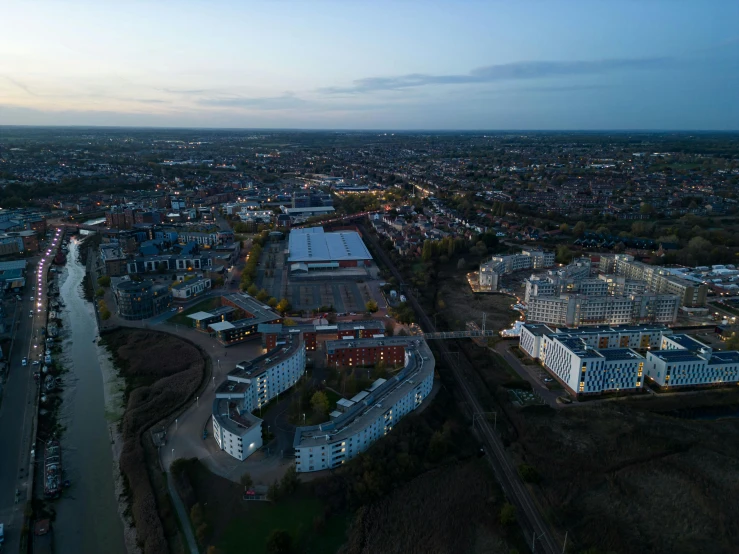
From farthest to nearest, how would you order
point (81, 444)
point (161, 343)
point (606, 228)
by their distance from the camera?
point (606, 228)
point (161, 343)
point (81, 444)

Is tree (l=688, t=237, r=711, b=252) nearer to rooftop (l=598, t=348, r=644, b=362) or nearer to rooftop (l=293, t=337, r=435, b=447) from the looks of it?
rooftop (l=598, t=348, r=644, b=362)

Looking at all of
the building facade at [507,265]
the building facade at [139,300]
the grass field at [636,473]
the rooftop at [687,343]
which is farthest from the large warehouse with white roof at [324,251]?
the grass field at [636,473]

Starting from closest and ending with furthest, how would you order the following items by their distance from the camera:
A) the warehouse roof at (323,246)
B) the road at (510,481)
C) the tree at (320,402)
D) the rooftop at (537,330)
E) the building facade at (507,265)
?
the road at (510,481) < the tree at (320,402) < the rooftop at (537,330) < the building facade at (507,265) < the warehouse roof at (323,246)

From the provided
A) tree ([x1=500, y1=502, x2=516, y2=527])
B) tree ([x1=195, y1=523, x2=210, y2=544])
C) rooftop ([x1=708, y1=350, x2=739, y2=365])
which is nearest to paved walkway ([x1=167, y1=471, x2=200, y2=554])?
tree ([x1=195, y1=523, x2=210, y2=544])

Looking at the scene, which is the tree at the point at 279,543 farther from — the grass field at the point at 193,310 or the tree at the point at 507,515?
the grass field at the point at 193,310

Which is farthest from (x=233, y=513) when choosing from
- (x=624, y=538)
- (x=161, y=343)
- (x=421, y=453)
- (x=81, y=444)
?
(x=161, y=343)

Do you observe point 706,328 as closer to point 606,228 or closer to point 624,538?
point 624,538
